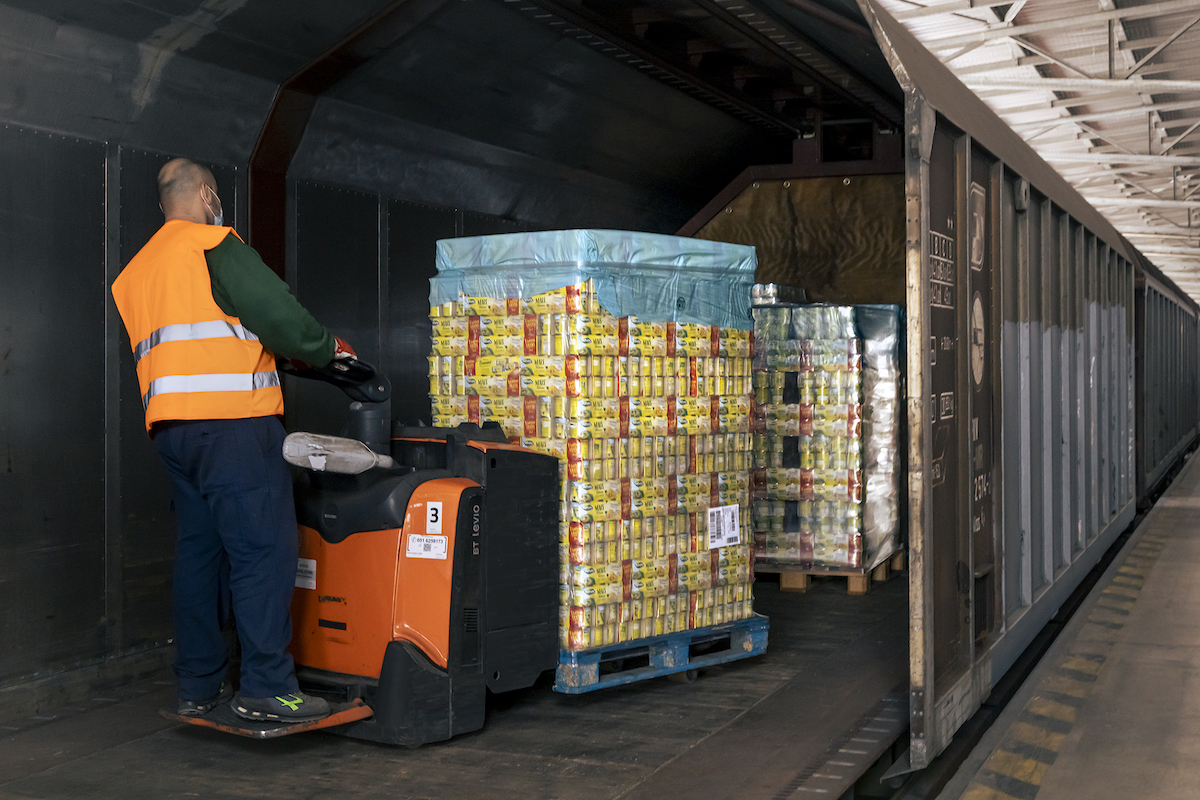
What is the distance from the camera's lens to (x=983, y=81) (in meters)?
16.2

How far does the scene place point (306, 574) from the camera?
4.61 metres

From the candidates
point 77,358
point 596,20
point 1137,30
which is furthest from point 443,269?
point 1137,30

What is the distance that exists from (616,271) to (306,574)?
5.88 ft

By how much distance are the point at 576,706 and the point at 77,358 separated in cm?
269

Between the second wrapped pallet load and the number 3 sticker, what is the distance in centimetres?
70

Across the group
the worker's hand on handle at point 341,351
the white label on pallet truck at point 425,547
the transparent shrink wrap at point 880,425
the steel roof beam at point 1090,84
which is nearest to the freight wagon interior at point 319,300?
the transparent shrink wrap at point 880,425

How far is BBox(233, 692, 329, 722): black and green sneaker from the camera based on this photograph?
4.14m

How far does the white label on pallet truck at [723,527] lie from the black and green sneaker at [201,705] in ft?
7.25

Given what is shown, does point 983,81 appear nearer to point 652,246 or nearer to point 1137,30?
point 1137,30

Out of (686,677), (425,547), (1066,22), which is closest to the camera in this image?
(425,547)

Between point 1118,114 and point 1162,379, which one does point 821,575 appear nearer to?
point 1162,379

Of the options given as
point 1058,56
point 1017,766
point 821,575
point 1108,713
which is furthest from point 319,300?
point 1058,56

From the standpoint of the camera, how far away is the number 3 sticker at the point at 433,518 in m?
4.30

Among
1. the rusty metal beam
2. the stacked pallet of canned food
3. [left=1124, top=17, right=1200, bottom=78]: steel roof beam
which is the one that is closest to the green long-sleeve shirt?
the rusty metal beam
